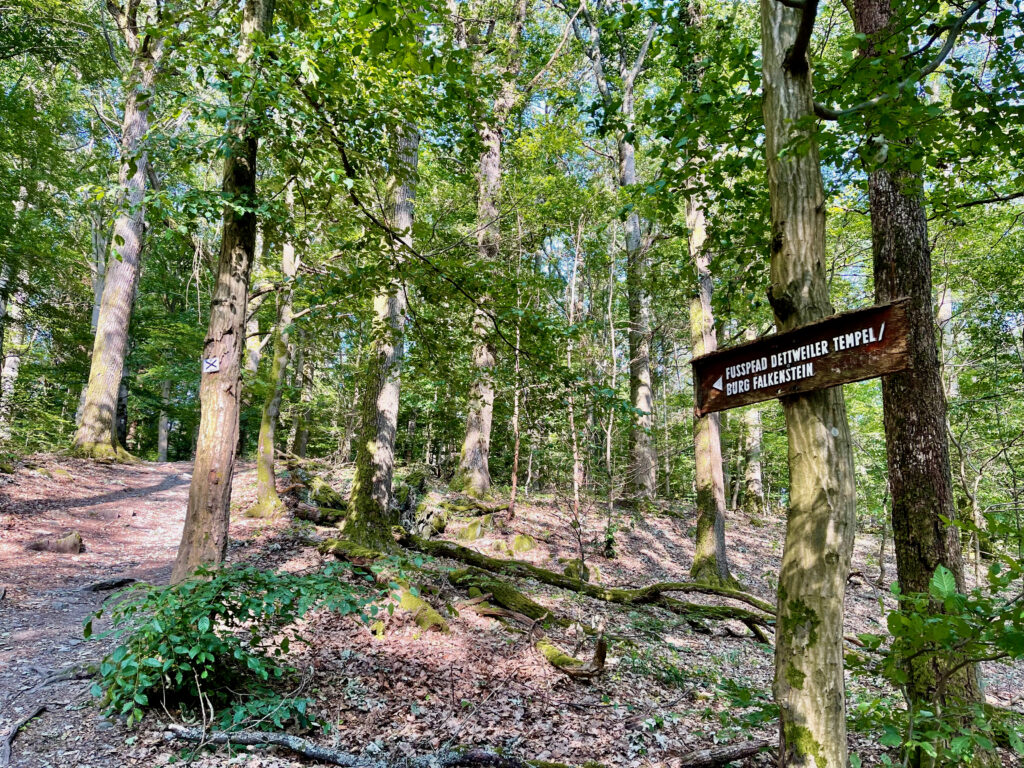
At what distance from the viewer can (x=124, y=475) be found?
12672 millimetres

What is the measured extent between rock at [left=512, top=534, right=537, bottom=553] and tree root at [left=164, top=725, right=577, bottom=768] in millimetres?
6882

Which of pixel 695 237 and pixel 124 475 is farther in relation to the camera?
pixel 124 475

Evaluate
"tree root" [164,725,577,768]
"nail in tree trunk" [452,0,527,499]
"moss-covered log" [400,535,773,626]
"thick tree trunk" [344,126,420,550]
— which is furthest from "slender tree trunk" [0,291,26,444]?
"tree root" [164,725,577,768]

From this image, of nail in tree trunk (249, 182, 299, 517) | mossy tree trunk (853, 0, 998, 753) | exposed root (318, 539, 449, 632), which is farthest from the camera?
nail in tree trunk (249, 182, 299, 517)

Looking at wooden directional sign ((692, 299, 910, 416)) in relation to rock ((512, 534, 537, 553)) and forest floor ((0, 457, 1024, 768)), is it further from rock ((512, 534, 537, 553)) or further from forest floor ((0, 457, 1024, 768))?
rock ((512, 534, 537, 553))

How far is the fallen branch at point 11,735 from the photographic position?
9.43ft

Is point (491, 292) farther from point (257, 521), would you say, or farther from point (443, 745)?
Result: point (257, 521)

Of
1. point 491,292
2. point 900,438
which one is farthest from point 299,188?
point 900,438

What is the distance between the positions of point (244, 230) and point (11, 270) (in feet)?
41.5

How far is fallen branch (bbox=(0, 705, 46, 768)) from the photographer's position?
287 cm

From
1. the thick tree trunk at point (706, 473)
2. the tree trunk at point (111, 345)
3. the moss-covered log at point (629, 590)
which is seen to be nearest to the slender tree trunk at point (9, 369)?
the tree trunk at point (111, 345)

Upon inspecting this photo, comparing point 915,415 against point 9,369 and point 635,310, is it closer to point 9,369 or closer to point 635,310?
point 635,310

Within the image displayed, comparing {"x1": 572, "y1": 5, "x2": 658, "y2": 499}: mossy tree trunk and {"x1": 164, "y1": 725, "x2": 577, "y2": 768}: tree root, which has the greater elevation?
{"x1": 572, "y1": 5, "x2": 658, "y2": 499}: mossy tree trunk

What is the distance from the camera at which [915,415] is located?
3979mm
